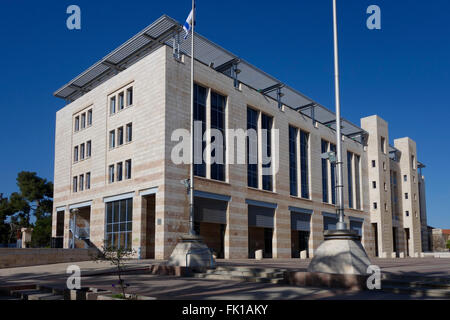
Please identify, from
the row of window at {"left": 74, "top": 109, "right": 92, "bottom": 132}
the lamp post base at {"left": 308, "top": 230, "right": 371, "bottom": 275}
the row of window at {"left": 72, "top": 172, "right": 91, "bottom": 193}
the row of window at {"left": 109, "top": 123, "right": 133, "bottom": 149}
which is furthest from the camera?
the row of window at {"left": 74, "top": 109, "right": 92, "bottom": 132}

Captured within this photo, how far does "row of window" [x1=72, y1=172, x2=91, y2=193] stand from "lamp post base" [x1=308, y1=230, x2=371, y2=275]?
2986 centimetres

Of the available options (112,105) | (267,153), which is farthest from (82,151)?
(267,153)

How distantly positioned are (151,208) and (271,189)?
13.2 metres

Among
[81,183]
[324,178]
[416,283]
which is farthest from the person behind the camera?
[324,178]

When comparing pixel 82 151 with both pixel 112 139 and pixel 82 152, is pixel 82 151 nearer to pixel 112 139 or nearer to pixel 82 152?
pixel 82 152

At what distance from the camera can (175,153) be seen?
32.0 meters

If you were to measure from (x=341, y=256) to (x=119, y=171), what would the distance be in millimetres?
25762

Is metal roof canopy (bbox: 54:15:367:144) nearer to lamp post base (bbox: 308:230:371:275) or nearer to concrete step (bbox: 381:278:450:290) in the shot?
lamp post base (bbox: 308:230:371:275)

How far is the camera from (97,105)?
132 feet

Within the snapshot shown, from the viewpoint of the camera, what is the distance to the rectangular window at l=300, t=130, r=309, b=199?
4772 centimetres

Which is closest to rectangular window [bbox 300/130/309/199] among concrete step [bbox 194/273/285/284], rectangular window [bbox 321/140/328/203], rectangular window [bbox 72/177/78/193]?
rectangular window [bbox 321/140/328/203]

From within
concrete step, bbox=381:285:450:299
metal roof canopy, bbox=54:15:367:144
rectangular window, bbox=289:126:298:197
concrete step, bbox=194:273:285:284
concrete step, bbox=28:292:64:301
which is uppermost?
metal roof canopy, bbox=54:15:367:144

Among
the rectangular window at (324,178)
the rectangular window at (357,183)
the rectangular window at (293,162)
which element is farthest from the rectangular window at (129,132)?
the rectangular window at (357,183)
